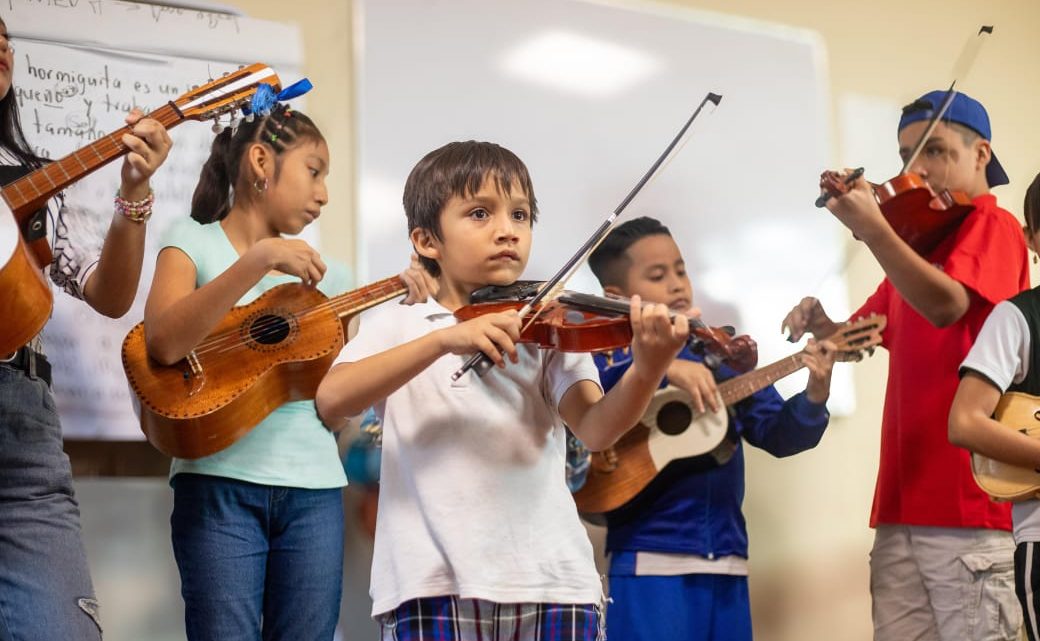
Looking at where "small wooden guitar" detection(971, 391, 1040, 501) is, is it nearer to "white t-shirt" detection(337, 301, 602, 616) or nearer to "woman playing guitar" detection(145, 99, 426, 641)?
"white t-shirt" detection(337, 301, 602, 616)

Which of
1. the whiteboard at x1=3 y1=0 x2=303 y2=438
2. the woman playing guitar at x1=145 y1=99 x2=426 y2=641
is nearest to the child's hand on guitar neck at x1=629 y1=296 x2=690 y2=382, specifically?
the woman playing guitar at x1=145 y1=99 x2=426 y2=641

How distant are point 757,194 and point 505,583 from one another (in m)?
1.75

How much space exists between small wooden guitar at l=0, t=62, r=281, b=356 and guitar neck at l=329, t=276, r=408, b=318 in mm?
399

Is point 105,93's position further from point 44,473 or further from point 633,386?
point 633,386

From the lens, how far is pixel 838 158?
3.04 m

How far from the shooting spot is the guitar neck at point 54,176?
171 cm

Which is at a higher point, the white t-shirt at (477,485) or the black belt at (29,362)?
the black belt at (29,362)

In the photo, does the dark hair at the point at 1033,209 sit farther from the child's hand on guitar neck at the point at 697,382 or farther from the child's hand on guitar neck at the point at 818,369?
the child's hand on guitar neck at the point at 697,382

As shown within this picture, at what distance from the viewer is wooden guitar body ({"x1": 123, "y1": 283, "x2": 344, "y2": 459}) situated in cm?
186

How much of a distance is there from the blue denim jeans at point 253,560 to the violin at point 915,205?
48.4 inches

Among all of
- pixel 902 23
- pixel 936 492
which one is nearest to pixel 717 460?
pixel 936 492

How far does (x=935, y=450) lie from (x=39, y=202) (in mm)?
1823

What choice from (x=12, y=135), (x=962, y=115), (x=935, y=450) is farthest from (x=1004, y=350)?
(x=12, y=135)

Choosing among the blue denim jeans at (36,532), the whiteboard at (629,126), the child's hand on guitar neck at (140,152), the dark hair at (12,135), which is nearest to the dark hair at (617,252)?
the whiteboard at (629,126)
